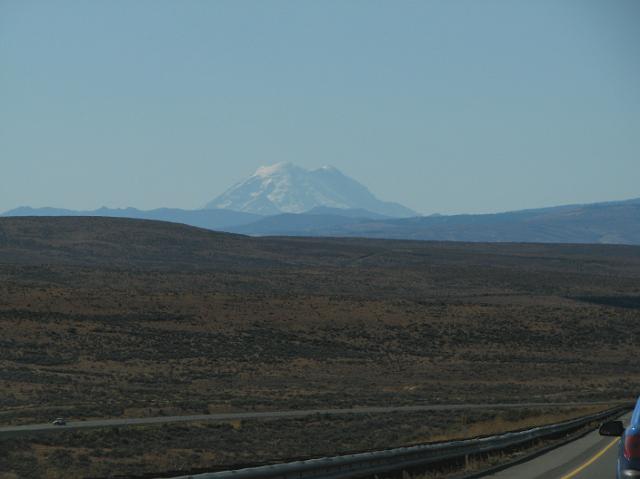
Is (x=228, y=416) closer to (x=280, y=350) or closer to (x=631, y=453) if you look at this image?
(x=631, y=453)

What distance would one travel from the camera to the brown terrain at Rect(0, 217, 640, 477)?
3172cm

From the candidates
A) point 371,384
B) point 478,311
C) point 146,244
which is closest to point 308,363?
point 371,384

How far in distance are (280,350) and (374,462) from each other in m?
54.5

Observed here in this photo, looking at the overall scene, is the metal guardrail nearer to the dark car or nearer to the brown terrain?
the dark car

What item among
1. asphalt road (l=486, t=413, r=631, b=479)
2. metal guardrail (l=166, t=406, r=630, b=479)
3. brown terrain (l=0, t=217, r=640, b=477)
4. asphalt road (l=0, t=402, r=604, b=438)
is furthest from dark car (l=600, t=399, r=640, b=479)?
asphalt road (l=0, t=402, r=604, b=438)

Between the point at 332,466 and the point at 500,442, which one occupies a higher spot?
the point at 332,466

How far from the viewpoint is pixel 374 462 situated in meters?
16.5

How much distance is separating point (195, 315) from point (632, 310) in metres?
43.8

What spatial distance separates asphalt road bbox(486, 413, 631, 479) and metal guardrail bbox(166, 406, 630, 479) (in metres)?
0.84

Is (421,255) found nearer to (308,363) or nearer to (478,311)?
(478,311)

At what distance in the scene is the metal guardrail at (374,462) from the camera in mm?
12953

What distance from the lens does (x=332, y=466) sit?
1480 centimetres

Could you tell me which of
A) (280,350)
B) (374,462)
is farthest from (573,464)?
(280,350)

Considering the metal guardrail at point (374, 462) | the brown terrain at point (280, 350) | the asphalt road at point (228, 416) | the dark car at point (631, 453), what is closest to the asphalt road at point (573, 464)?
the metal guardrail at point (374, 462)
